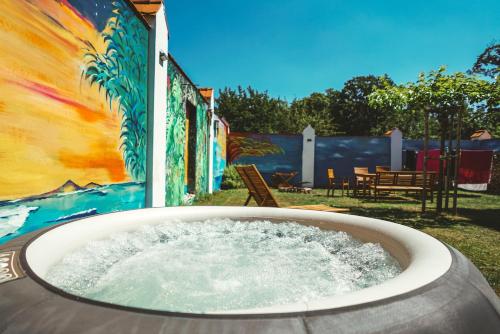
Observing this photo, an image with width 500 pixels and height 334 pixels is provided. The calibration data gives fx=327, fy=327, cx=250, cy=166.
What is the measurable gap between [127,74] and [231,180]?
877cm

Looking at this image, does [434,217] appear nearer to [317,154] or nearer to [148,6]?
[148,6]

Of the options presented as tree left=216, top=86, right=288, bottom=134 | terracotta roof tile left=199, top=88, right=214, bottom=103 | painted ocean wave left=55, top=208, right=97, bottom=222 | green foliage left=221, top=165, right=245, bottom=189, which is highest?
tree left=216, top=86, right=288, bottom=134

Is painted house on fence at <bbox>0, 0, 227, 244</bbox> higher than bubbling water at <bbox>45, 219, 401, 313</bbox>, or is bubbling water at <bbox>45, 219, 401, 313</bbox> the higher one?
painted house on fence at <bbox>0, 0, 227, 244</bbox>

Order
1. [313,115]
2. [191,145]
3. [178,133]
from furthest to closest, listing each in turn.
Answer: [313,115], [191,145], [178,133]

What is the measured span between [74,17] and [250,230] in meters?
2.36

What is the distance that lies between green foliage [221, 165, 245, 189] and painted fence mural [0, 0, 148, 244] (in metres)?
8.15

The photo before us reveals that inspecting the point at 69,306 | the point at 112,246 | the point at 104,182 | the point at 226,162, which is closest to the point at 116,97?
the point at 104,182

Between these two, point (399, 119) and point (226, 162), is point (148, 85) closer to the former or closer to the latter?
point (226, 162)

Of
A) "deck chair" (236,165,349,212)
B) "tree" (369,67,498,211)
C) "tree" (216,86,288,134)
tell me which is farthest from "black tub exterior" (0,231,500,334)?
"tree" (216,86,288,134)

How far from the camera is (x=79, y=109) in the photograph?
273cm

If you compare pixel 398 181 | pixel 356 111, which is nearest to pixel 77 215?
pixel 398 181

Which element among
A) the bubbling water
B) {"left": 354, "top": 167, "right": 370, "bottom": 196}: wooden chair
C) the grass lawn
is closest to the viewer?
the bubbling water

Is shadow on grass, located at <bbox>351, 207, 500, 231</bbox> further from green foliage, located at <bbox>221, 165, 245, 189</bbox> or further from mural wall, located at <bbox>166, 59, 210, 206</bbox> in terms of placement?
green foliage, located at <bbox>221, 165, 245, 189</bbox>

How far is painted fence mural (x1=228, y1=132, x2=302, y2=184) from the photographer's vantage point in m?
14.6
